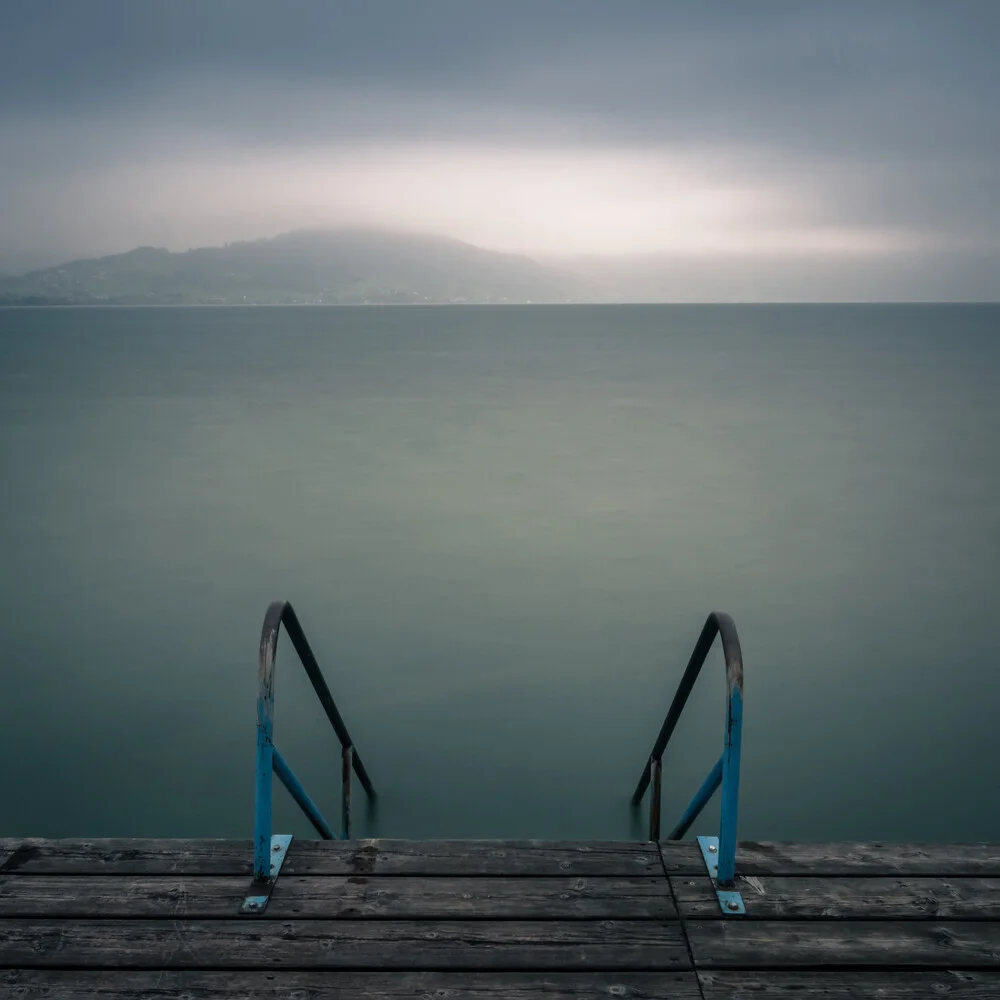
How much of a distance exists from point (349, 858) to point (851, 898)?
4.69 ft

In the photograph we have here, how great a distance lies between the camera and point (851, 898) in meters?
2.30

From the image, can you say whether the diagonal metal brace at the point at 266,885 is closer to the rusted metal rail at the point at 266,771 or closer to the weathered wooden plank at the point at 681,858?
the rusted metal rail at the point at 266,771

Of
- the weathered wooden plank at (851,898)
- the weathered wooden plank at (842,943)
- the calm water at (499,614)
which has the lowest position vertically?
the calm water at (499,614)

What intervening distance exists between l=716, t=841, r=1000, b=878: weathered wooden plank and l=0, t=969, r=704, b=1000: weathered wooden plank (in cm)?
54

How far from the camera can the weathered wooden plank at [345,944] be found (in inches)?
81.5

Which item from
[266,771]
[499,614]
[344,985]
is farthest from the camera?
[499,614]

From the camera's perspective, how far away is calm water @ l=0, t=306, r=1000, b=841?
566 centimetres

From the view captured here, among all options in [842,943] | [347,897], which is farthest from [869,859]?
[347,897]

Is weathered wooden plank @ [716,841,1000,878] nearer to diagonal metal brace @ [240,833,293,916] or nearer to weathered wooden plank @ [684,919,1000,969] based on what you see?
weathered wooden plank @ [684,919,1000,969]

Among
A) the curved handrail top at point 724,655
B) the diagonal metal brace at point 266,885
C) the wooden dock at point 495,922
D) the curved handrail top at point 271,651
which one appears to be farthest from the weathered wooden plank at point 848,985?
the curved handrail top at point 271,651

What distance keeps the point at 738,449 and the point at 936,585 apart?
31.0 feet

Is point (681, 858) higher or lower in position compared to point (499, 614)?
higher

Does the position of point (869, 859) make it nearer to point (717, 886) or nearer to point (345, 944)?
point (717, 886)

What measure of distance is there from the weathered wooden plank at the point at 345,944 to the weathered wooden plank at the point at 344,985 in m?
0.02
